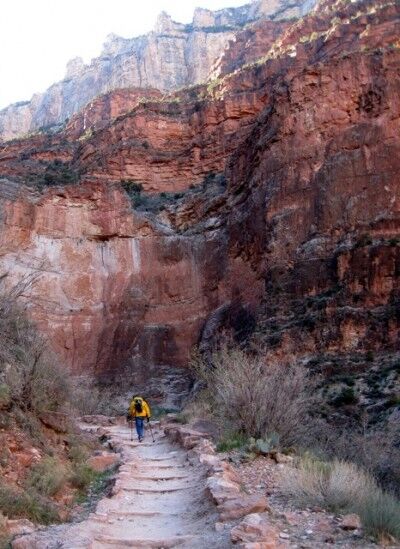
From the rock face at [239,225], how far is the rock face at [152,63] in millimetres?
59665

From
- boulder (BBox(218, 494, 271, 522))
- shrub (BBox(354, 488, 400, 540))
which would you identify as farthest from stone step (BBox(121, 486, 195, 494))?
shrub (BBox(354, 488, 400, 540))

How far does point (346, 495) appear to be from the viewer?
7.44 m

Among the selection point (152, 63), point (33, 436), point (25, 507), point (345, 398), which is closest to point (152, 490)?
point (25, 507)

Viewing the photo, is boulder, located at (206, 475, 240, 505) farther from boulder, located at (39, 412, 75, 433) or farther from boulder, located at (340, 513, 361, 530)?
boulder, located at (39, 412, 75, 433)

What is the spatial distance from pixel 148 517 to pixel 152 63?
11975 centimetres

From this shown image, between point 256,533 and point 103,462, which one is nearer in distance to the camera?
point 256,533

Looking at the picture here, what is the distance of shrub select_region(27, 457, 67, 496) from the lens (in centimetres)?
898

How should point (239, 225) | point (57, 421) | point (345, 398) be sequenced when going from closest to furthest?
point (57, 421), point (345, 398), point (239, 225)

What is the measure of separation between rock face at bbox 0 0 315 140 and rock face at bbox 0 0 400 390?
196ft

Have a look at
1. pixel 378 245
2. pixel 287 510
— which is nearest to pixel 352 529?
pixel 287 510

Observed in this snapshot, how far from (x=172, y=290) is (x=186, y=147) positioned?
67.2ft

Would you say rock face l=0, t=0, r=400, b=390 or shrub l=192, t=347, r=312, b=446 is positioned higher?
rock face l=0, t=0, r=400, b=390

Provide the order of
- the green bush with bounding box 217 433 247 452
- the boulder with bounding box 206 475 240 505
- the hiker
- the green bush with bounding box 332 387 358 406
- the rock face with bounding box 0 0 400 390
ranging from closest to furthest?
the boulder with bounding box 206 475 240 505, the green bush with bounding box 217 433 247 452, the hiker, the green bush with bounding box 332 387 358 406, the rock face with bounding box 0 0 400 390

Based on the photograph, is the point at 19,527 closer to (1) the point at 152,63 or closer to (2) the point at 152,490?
(2) the point at 152,490
